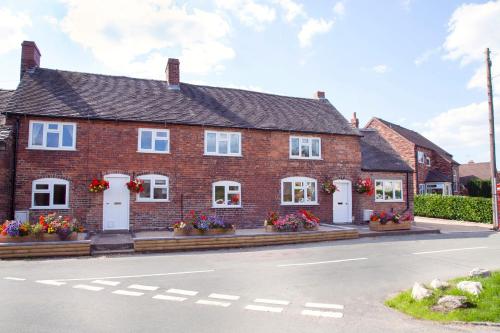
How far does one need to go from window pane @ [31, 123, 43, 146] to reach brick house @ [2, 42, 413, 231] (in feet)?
0.20

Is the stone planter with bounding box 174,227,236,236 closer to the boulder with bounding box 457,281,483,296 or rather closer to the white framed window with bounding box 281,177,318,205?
the white framed window with bounding box 281,177,318,205

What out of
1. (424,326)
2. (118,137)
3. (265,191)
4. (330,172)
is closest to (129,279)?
(424,326)

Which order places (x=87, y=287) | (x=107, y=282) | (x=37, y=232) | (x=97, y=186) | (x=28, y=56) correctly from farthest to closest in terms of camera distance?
(x=28, y=56) < (x=97, y=186) < (x=37, y=232) < (x=107, y=282) < (x=87, y=287)

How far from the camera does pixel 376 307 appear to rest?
23.5ft

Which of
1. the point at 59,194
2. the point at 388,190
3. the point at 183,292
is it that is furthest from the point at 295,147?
the point at 183,292

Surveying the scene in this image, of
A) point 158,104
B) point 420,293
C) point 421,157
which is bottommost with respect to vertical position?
point 420,293

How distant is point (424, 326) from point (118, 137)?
1534cm

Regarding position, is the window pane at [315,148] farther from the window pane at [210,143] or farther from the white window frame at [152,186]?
the white window frame at [152,186]

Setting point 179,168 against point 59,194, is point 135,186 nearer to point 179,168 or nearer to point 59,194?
point 179,168

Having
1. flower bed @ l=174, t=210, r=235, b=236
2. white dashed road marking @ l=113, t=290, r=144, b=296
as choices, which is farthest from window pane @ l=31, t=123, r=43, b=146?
white dashed road marking @ l=113, t=290, r=144, b=296

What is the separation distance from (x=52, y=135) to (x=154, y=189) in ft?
16.8

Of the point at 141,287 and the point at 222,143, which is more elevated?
the point at 222,143

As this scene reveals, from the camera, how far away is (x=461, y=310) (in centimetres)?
655

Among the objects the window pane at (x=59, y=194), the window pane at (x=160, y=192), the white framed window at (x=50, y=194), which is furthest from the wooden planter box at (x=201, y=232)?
the window pane at (x=59, y=194)
